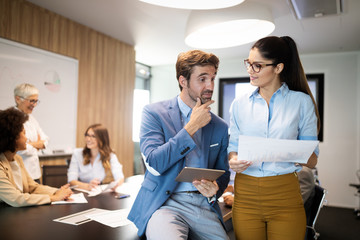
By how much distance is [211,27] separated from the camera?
354cm

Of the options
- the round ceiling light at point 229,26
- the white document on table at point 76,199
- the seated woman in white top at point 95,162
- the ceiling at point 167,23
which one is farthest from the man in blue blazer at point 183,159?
the ceiling at point 167,23

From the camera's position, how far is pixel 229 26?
3473 mm

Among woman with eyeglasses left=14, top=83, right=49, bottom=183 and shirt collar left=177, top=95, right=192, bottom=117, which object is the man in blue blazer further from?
woman with eyeglasses left=14, top=83, right=49, bottom=183

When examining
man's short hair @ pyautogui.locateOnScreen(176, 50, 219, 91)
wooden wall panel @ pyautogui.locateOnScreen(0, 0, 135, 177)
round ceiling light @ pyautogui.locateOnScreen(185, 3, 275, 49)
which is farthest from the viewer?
wooden wall panel @ pyautogui.locateOnScreen(0, 0, 135, 177)

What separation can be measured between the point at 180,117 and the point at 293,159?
63cm

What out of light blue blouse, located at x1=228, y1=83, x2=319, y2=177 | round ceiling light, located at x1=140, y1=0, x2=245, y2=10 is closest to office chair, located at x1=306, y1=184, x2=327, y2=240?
light blue blouse, located at x1=228, y1=83, x2=319, y2=177

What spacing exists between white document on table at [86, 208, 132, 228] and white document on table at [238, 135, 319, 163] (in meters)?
0.82

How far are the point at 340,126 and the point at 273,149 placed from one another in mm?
5755

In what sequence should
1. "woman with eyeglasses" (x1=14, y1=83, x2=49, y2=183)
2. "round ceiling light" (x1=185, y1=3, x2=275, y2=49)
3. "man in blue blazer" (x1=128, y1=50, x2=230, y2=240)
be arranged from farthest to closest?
1. "woman with eyeglasses" (x1=14, y1=83, x2=49, y2=183)
2. "round ceiling light" (x1=185, y1=3, x2=275, y2=49)
3. "man in blue blazer" (x1=128, y1=50, x2=230, y2=240)

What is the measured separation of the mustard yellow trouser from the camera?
149 cm

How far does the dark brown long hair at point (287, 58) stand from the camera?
5.32ft

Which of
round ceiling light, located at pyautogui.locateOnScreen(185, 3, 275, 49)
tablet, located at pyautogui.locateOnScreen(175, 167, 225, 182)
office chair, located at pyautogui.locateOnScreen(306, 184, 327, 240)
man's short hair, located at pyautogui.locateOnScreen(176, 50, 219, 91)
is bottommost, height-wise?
office chair, located at pyautogui.locateOnScreen(306, 184, 327, 240)

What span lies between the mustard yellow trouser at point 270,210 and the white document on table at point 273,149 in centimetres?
14

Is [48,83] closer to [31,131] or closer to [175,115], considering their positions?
[31,131]
